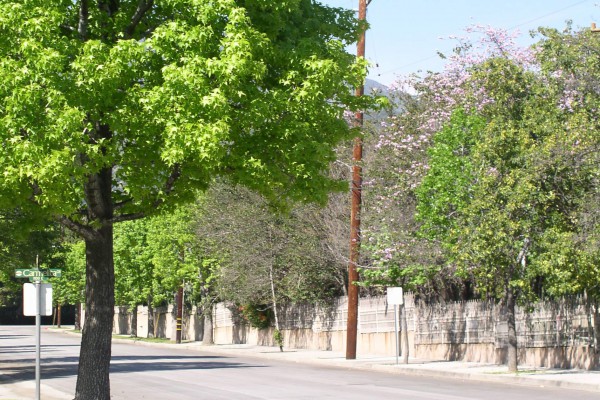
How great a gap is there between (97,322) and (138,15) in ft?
15.6

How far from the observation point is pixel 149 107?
1292 centimetres

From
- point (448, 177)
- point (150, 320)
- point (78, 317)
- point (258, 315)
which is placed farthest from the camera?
point (78, 317)

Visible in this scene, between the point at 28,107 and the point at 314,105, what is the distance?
4.06 meters

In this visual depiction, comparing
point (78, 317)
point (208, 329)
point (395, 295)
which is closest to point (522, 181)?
point (395, 295)

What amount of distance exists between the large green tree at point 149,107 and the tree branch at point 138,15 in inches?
0.7

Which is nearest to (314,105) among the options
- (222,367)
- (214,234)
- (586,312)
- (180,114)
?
(180,114)

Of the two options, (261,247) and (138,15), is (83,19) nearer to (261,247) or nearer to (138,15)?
(138,15)

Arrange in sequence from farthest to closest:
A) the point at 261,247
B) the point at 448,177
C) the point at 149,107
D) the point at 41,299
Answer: the point at 261,247
the point at 448,177
the point at 41,299
the point at 149,107

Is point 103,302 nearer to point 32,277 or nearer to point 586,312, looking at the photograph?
point 32,277

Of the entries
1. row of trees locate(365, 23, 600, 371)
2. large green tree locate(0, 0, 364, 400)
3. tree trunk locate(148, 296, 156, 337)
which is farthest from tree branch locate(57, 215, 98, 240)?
tree trunk locate(148, 296, 156, 337)

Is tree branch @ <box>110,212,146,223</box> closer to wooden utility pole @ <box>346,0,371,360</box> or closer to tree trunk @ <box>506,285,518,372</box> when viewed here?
tree trunk @ <box>506,285,518,372</box>

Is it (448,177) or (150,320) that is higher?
(448,177)

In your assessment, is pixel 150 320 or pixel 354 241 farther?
pixel 150 320

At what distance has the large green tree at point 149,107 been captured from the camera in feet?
41.9
